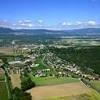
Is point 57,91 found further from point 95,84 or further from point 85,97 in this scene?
point 95,84

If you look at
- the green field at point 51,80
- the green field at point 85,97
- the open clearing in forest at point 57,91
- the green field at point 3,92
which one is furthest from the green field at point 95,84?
the green field at point 3,92

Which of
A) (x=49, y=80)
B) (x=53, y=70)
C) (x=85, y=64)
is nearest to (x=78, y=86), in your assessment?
(x=49, y=80)

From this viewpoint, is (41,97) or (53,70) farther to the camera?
(53,70)

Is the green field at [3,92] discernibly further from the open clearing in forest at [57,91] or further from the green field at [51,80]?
the green field at [51,80]

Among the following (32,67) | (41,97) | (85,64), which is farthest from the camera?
(85,64)

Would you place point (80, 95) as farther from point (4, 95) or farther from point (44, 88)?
point (4, 95)

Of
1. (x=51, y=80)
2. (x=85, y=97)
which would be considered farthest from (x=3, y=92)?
(x=51, y=80)

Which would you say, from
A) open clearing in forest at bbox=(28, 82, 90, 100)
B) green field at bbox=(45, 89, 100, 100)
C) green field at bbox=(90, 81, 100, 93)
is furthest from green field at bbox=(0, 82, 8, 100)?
green field at bbox=(90, 81, 100, 93)

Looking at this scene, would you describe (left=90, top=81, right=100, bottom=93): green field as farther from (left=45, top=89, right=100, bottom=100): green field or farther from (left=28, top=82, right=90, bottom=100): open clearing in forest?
(left=45, top=89, right=100, bottom=100): green field
